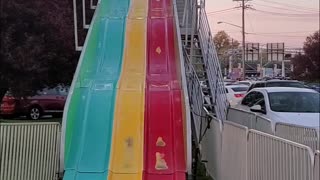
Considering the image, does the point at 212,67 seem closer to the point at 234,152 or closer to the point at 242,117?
the point at 242,117

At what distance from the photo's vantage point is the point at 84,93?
9.65m

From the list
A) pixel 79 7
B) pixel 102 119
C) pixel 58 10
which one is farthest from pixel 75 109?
pixel 79 7

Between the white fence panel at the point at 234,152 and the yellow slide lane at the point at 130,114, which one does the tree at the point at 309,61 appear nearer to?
the yellow slide lane at the point at 130,114

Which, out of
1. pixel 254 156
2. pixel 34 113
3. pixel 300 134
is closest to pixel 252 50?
pixel 34 113

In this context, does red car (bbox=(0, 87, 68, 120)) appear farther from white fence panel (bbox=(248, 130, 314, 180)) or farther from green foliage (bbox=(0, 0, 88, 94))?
white fence panel (bbox=(248, 130, 314, 180))

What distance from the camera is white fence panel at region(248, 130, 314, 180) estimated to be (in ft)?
17.2

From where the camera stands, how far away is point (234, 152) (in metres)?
7.87

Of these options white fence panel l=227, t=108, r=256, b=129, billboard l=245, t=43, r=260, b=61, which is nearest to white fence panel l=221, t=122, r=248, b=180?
white fence panel l=227, t=108, r=256, b=129

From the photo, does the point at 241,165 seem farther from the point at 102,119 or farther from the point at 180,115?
the point at 102,119

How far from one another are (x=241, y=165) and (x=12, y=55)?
8.91 meters

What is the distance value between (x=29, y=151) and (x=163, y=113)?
7.47 feet

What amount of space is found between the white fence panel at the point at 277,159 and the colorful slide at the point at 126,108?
4.16 ft

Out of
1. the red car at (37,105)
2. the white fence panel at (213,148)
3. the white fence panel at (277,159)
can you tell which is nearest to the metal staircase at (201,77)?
the white fence panel at (213,148)

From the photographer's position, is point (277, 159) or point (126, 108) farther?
point (126, 108)
